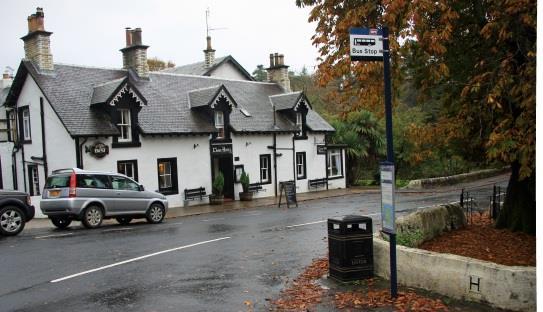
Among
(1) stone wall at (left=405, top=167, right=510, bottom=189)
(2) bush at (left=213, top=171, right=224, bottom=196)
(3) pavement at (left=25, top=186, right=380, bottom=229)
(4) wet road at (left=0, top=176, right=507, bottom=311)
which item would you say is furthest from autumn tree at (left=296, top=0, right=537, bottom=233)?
(1) stone wall at (left=405, top=167, right=510, bottom=189)

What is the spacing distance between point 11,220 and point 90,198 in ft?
8.29

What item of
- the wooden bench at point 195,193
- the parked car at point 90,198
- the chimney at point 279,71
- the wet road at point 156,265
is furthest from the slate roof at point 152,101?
the wet road at point 156,265

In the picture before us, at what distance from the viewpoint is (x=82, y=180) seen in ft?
54.7

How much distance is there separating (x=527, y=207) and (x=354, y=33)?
569 cm

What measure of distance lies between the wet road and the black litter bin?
1.04 meters

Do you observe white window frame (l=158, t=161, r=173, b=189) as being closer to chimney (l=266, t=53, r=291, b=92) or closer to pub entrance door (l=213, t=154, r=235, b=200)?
pub entrance door (l=213, t=154, r=235, b=200)

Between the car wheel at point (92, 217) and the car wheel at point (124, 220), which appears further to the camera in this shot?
the car wheel at point (124, 220)

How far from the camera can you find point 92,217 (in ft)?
55.2

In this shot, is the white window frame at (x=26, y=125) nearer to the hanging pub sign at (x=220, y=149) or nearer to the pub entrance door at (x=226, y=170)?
the hanging pub sign at (x=220, y=149)

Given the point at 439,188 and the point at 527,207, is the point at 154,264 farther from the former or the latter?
the point at 439,188

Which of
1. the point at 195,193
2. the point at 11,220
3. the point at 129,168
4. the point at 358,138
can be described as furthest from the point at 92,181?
the point at 358,138

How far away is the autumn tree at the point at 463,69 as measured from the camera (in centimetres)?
704

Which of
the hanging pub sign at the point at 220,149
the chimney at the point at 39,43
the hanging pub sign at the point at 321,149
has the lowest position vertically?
the hanging pub sign at the point at 321,149

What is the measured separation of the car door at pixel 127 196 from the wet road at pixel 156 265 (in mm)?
1170
